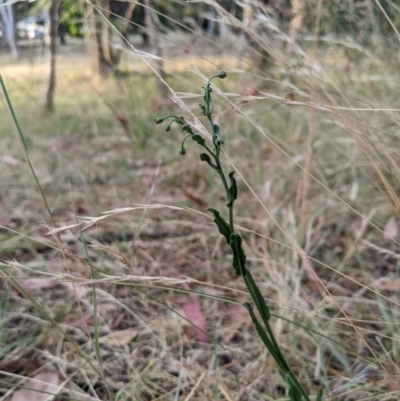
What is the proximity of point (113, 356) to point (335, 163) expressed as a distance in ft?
3.53

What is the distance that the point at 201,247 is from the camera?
3.46 ft

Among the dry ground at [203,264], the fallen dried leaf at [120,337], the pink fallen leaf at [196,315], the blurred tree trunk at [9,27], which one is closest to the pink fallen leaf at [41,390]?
the dry ground at [203,264]

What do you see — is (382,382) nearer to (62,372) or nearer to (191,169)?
(62,372)

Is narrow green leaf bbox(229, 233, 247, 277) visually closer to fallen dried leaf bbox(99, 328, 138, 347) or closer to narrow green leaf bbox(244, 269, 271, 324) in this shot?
narrow green leaf bbox(244, 269, 271, 324)

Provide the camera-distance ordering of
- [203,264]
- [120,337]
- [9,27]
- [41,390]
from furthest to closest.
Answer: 1. [9,27]
2. [203,264]
3. [120,337]
4. [41,390]

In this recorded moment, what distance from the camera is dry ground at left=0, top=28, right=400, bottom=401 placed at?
1.86 feet

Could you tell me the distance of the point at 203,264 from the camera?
3.20 feet

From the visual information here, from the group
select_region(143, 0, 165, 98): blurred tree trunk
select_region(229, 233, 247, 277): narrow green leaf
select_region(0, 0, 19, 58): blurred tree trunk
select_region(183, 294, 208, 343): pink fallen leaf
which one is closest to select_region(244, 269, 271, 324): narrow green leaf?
select_region(229, 233, 247, 277): narrow green leaf

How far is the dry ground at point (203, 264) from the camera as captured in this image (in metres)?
0.57

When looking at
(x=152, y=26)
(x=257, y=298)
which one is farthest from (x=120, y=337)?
(x=152, y=26)

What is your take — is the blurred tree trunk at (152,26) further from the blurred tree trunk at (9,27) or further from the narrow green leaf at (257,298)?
the blurred tree trunk at (9,27)

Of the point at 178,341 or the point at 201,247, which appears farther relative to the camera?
the point at 201,247

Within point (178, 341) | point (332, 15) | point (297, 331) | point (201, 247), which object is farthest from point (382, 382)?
point (332, 15)

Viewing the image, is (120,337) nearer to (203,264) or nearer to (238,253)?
(203,264)
